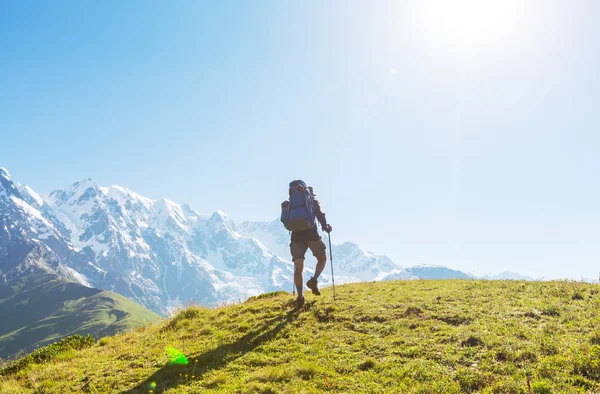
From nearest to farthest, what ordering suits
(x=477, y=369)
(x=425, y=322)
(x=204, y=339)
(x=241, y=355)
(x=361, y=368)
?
1. (x=477, y=369)
2. (x=361, y=368)
3. (x=241, y=355)
4. (x=425, y=322)
5. (x=204, y=339)

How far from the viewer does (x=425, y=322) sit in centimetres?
1034

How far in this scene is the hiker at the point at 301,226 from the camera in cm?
1307

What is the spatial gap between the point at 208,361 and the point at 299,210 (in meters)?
5.85

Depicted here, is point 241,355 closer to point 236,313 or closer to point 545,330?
point 236,313

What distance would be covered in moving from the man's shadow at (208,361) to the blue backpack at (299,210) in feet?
10.9

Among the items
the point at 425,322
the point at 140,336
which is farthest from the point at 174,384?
the point at 425,322

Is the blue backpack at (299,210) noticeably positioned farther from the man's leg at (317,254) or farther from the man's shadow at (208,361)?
the man's shadow at (208,361)

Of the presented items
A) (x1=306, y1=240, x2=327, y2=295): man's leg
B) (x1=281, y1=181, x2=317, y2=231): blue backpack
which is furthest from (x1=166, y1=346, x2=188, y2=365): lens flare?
(x1=281, y1=181, x2=317, y2=231): blue backpack

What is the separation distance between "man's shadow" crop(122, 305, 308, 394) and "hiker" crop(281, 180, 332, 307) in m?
1.99

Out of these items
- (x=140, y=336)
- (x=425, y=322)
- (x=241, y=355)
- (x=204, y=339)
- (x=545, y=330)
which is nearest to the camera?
(x=545, y=330)

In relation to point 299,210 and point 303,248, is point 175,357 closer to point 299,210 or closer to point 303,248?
point 303,248

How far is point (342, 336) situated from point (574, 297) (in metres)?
7.98

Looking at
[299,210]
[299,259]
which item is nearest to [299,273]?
[299,259]

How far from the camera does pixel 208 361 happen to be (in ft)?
31.2
